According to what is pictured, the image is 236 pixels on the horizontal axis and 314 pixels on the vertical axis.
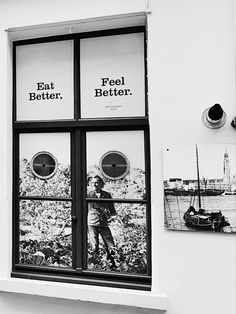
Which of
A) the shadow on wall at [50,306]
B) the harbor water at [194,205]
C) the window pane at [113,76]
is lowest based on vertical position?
the shadow on wall at [50,306]

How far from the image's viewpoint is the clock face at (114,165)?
237cm

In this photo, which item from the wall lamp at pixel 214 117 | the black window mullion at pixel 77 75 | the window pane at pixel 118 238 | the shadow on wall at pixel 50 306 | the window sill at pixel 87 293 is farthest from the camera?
the black window mullion at pixel 77 75

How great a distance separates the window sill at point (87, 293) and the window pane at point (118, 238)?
0.62 feet

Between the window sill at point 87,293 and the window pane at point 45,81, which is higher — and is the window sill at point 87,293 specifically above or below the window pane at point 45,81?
below

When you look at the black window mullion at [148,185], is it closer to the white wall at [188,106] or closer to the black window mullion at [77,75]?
the white wall at [188,106]

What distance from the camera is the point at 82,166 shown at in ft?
7.98

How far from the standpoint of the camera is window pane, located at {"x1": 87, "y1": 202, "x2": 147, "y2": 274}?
2320 mm

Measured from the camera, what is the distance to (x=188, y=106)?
211cm

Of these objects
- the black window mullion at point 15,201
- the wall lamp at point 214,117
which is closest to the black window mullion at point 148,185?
the wall lamp at point 214,117

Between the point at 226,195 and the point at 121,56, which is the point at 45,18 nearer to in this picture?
the point at 121,56

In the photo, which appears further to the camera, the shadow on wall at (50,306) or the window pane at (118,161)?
the window pane at (118,161)

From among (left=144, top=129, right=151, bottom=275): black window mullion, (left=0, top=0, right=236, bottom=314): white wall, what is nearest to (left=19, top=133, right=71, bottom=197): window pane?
(left=144, top=129, right=151, bottom=275): black window mullion

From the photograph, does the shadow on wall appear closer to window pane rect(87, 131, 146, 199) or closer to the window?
the window

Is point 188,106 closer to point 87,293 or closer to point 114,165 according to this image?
point 114,165
